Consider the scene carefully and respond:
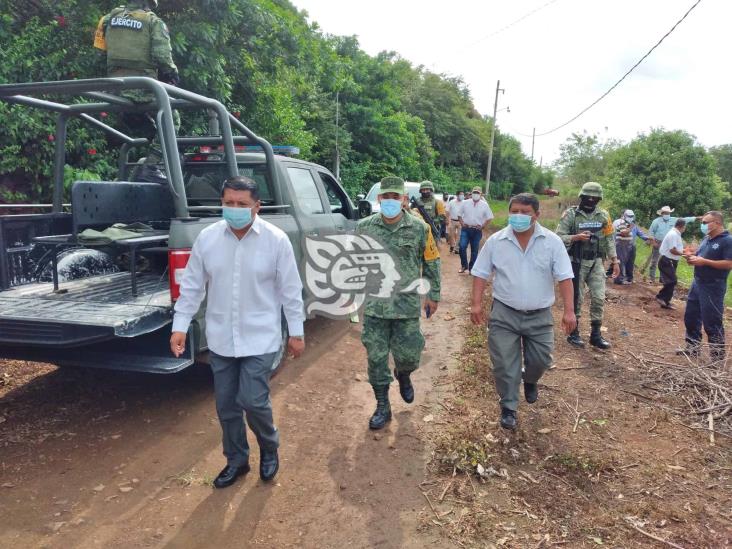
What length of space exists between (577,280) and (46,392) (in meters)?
5.26

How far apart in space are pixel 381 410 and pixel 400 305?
0.79m

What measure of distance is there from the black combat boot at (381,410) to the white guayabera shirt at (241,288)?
Result: 44.1 inches

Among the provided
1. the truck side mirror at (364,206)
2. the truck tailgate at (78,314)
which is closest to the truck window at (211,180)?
the truck tailgate at (78,314)

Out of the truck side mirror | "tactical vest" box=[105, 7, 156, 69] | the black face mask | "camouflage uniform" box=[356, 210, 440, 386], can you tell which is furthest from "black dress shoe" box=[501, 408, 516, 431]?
"tactical vest" box=[105, 7, 156, 69]

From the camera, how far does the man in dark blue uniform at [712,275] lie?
5.16 m

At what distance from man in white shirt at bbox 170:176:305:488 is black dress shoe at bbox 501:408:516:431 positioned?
1.65 metres

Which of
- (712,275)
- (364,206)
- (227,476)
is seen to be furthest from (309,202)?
(712,275)

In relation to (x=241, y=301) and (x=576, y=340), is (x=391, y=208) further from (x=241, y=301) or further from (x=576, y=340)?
(x=576, y=340)

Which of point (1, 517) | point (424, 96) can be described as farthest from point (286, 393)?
point (424, 96)

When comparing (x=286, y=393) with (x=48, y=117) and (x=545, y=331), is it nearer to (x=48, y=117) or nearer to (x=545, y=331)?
(x=545, y=331)

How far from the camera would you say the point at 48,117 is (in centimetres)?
636

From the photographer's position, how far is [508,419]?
11.7 ft

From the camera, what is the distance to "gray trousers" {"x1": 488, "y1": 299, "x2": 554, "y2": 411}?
11.9 feet

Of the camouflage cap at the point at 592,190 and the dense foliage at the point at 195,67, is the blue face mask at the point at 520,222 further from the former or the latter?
the dense foliage at the point at 195,67
